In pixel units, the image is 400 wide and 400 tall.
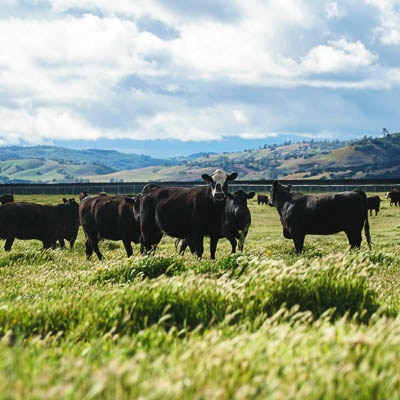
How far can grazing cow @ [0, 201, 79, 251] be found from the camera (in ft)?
70.8

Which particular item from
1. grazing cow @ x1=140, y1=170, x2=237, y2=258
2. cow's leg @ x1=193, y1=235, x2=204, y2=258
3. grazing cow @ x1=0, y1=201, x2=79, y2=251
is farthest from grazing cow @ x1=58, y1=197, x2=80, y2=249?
cow's leg @ x1=193, y1=235, x2=204, y2=258

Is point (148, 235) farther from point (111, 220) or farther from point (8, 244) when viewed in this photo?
point (8, 244)

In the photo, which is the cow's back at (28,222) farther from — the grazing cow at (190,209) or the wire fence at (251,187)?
the wire fence at (251,187)

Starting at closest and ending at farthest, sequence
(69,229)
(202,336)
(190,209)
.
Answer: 1. (202,336)
2. (190,209)
3. (69,229)

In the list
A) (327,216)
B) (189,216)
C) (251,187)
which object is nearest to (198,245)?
(189,216)

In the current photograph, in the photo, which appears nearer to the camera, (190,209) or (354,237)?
(190,209)

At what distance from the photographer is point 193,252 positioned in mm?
17719

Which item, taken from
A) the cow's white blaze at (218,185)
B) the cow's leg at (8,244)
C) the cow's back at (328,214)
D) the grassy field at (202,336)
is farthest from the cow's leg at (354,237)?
the cow's leg at (8,244)

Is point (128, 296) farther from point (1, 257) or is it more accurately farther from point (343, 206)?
point (343, 206)

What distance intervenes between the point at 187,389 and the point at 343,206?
55.8 ft

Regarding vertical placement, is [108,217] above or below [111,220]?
above

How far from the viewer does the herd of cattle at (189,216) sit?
16.7 metres

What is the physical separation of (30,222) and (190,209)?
8362 millimetres

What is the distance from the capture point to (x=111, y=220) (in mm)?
19359
